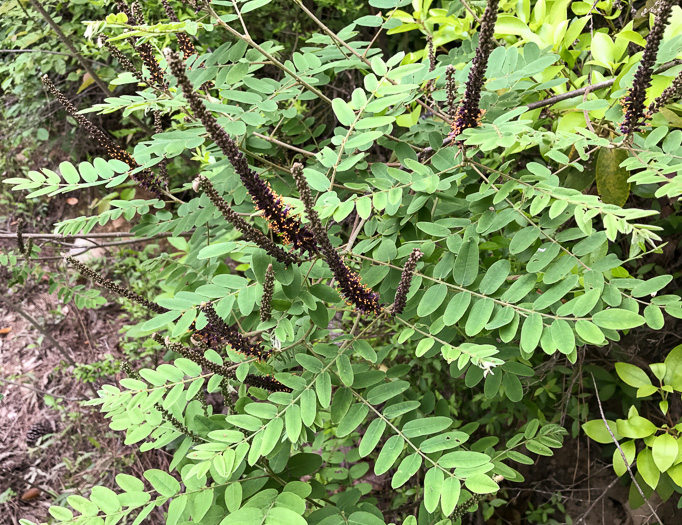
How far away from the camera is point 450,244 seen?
1221 millimetres

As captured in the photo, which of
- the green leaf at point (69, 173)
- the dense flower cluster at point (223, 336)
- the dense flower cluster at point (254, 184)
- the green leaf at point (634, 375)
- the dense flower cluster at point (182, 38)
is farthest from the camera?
the green leaf at point (634, 375)

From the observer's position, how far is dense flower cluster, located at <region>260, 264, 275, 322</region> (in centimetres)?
106

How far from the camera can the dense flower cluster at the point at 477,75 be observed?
906 millimetres

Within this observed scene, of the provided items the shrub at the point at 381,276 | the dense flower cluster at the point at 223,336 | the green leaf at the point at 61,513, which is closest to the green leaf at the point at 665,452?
the shrub at the point at 381,276

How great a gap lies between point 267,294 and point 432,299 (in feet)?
1.27

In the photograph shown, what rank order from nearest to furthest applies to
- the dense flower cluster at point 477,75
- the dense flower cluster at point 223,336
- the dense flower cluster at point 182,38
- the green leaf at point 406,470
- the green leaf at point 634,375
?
the dense flower cluster at point 477,75
the green leaf at point 406,470
the dense flower cluster at point 223,336
the dense flower cluster at point 182,38
the green leaf at point 634,375

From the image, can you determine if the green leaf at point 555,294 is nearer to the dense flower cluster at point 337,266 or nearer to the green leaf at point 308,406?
the dense flower cluster at point 337,266

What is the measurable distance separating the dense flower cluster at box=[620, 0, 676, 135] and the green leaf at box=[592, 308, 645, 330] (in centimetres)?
42

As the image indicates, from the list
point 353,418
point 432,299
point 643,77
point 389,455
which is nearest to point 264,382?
point 353,418

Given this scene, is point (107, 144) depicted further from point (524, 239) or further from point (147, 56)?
point (524, 239)

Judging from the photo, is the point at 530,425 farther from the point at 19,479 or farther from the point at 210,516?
the point at 19,479

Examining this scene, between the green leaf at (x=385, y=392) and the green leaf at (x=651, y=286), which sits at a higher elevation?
the green leaf at (x=651, y=286)

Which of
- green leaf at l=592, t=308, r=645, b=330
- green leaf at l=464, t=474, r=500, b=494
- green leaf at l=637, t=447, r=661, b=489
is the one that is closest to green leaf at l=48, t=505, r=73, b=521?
green leaf at l=464, t=474, r=500, b=494

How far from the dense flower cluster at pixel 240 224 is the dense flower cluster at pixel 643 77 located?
0.81 metres
